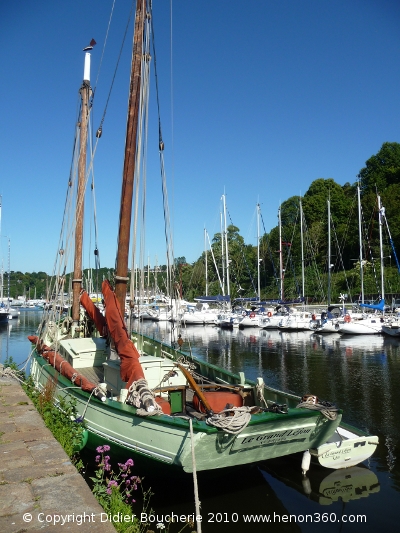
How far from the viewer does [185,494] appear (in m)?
8.12

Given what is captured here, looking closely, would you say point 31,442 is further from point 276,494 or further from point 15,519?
point 276,494

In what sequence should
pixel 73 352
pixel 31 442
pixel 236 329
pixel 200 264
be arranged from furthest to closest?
1. pixel 200 264
2. pixel 236 329
3. pixel 73 352
4. pixel 31 442

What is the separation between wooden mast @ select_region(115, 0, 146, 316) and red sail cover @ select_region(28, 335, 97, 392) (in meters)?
1.76

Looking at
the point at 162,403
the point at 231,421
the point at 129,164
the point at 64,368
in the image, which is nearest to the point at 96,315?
the point at 64,368

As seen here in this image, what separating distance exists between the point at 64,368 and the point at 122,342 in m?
2.17

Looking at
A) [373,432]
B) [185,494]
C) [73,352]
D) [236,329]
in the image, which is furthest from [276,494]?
[236,329]

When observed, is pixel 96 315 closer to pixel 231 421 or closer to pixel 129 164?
pixel 129 164

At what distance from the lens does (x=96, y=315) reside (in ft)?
43.2

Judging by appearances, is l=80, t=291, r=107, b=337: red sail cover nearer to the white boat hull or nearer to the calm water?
the calm water

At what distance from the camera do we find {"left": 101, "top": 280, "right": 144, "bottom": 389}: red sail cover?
902 cm

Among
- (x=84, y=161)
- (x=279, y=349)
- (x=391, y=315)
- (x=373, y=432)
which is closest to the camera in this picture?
(x=373, y=432)

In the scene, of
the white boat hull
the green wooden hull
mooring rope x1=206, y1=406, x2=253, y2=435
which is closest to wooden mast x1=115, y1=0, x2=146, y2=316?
the green wooden hull

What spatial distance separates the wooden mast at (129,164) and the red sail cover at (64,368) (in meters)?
1.76

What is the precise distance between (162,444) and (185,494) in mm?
1522
